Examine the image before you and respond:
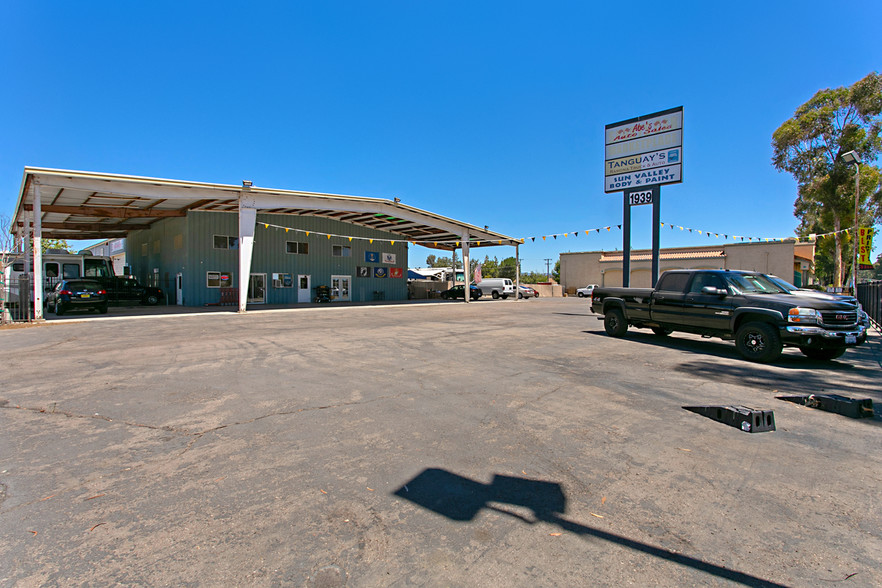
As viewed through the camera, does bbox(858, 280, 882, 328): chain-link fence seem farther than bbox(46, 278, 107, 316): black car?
No

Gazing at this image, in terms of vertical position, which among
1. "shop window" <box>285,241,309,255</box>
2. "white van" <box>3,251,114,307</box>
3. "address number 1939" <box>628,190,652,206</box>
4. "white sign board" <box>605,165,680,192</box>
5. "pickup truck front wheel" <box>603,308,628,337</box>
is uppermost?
"white sign board" <box>605,165,680,192</box>

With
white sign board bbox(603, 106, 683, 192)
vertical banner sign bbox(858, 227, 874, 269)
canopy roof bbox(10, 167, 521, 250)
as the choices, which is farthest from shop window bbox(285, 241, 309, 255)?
vertical banner sign bbox(858, 227, 874, 269)

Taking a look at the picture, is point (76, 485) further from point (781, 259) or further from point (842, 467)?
point (781, 259)

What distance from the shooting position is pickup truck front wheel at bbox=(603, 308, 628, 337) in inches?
481

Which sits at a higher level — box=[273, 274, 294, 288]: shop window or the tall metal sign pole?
the tall metal sign pole

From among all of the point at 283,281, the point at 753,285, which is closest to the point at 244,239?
the point at 283,281

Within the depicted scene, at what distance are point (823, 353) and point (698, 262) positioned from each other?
42.0 m

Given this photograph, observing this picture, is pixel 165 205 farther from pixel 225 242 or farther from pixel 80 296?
pixel 80 296

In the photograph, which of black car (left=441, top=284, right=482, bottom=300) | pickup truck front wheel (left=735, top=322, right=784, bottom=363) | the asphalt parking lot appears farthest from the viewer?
black car (left=441, top=284, right=482, bottom=300)

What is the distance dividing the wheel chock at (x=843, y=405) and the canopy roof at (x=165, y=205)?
2172 cm

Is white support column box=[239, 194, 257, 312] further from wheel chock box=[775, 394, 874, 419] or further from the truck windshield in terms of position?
wheel chock box=[775, 394, 874, 419]

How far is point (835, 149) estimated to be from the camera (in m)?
30.2

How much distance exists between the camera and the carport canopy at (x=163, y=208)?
1689 cm

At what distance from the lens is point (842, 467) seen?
3.82 metres
